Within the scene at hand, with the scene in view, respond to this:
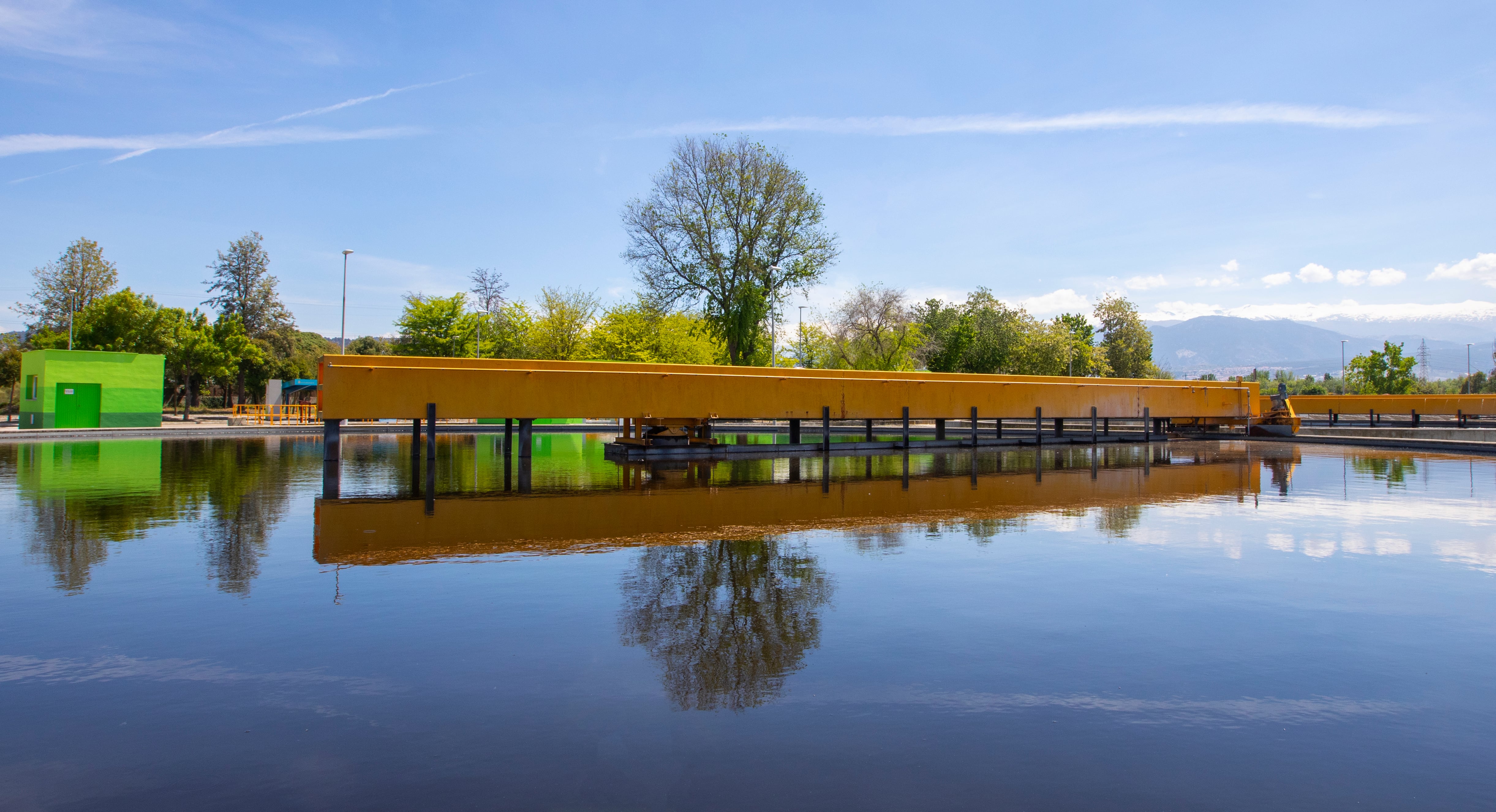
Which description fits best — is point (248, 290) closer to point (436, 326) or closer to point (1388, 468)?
point (436, 326)

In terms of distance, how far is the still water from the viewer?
3.48m

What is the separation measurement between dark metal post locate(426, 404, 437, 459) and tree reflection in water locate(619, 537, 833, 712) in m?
10.5

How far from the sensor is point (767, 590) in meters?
6.59

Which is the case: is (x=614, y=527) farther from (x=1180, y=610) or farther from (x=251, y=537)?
(x=1180, y=610)

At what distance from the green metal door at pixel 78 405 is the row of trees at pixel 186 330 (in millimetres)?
7498

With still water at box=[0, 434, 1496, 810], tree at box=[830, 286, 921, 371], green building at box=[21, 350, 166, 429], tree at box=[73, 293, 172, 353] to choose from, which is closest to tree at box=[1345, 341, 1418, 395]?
tree at box=[830, 286, 921, 371]

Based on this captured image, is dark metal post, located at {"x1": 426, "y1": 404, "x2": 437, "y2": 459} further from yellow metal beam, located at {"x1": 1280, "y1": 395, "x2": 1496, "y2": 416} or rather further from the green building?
yellow metal beam, located at {"x1": 1280, "y1": 395, "x2": 1496, "y2": 416}

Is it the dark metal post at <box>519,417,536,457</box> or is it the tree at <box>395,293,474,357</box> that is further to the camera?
the tree at <box>395,293,474,357</box>

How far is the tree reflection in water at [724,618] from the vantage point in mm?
4590

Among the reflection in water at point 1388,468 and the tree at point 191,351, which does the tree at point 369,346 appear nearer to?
the tree at point 191,351

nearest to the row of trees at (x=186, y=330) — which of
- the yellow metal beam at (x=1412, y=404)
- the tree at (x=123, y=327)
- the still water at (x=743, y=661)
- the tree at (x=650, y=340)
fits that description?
the tree at (x=123, y=327)

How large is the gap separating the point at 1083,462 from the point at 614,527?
15.2 meters

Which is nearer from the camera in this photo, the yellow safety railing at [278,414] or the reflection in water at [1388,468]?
the reflection in water at [1388,468]

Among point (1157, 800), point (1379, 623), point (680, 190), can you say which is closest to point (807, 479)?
point (1379, 623)
